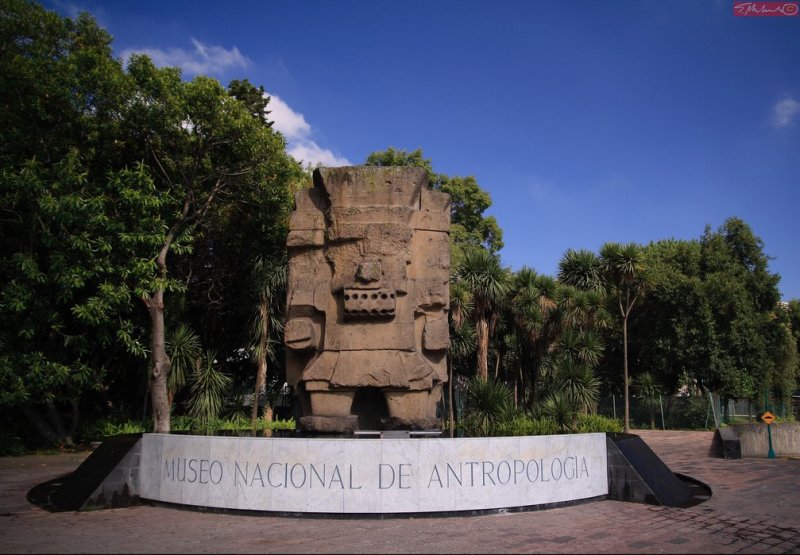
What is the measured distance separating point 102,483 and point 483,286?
541 inches

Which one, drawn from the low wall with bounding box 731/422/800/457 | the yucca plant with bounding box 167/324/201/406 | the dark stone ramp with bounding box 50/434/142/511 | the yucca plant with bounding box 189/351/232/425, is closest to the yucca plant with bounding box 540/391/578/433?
the low wall with bounding box 731/422/800/457

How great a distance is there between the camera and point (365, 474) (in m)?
6.94

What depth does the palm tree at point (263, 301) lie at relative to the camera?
17.2m

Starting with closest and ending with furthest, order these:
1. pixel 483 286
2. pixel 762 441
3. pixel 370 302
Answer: pixel 370 302
pixel 762 441
pixel 483 286

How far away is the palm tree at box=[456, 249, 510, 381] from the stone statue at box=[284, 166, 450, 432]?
9.46 m

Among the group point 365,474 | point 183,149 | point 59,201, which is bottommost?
point 365,474

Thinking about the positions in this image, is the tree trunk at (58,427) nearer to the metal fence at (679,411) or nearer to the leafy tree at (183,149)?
the leafy tree at (183,149)

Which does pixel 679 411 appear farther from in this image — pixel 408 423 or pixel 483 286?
pixel 408 423

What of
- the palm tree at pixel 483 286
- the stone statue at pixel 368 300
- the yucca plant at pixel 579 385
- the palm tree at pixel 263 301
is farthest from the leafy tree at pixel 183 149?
the yucca plant at pixel 579 385

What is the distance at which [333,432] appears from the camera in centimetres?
900

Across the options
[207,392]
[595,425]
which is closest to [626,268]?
[595,425]

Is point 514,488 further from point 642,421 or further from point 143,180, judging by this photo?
point 642,421

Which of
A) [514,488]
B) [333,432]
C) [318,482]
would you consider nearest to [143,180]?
[333,432]

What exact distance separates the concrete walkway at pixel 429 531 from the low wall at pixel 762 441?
280 inches
